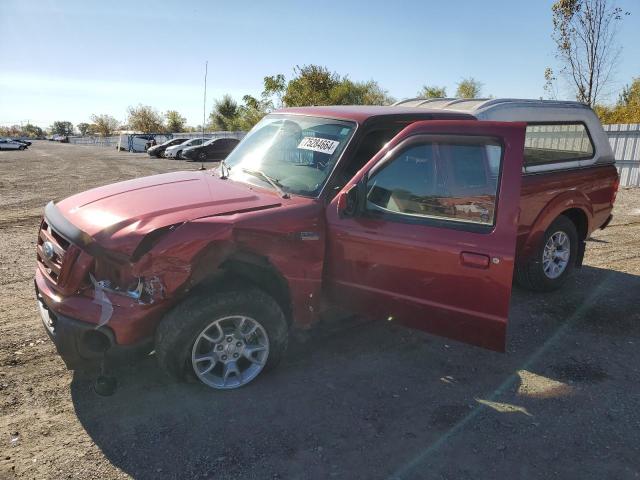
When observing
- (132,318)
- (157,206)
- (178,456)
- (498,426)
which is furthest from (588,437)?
(157,206)

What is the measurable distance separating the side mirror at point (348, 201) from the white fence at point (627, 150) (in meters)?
14.0

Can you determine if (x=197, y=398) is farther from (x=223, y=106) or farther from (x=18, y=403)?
(x=223, y=106)

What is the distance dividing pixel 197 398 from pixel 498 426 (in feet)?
6.64

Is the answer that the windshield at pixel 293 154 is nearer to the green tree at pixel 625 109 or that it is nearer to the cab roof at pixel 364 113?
the cab roof at pixel 364 113

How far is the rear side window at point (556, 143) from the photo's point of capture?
5223mm

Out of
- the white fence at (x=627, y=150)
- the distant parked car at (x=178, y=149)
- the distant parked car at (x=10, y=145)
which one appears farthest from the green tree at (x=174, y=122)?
the white fence at (x=627, y=150)

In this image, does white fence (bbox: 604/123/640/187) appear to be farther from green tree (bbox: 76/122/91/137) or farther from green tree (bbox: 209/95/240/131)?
green tree (bbox: 76/122/91/137)

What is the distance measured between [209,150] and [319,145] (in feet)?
82.5

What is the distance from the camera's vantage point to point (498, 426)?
3.16 metres

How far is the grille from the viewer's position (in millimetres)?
3211

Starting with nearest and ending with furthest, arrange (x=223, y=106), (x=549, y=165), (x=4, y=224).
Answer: (x=549, y=165)
(x=4, y=224)
(x=223, y=106)

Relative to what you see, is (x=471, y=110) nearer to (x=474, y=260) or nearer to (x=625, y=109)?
(x=474, y=260)

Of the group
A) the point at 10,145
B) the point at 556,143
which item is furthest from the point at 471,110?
the point at 10,145

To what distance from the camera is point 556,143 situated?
18.4ft
